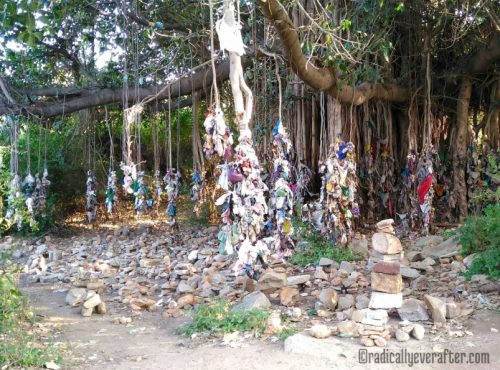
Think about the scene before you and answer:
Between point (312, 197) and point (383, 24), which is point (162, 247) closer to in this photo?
point (312, 197)

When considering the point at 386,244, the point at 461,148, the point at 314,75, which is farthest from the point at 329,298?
the point at 461,148

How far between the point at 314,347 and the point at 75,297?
228cm

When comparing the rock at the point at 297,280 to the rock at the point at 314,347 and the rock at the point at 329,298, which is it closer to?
the rock at the point at 329,298

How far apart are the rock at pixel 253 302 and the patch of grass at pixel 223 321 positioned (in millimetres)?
84

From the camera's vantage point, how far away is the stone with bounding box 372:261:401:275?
10.9 ft

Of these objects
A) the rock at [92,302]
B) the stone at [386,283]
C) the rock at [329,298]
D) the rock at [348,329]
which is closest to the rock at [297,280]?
the rock at [329,298]

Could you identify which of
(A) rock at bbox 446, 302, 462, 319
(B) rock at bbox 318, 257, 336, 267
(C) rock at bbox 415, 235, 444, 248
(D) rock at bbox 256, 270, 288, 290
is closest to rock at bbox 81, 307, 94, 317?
(D) rock at bbox 256, 270, 288, 290

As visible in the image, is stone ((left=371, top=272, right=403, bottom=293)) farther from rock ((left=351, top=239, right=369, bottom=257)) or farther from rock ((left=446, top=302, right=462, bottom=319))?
rock ((left=351, top=239, right=369, bottom=257))

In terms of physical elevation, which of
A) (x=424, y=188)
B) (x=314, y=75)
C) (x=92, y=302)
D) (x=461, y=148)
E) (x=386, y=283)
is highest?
(x=314, y=75)

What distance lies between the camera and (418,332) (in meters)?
3.02

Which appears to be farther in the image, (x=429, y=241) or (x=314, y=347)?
(x=429, y=241)

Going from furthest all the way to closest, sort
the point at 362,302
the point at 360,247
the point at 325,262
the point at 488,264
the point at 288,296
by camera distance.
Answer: the point at 360,247
the point at 325,262
the point at 288,296
the point at 362,302
the point at 488,264

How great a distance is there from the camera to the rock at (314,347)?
2.88 metres

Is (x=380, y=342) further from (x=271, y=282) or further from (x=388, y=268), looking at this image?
(x=271, y=282)
